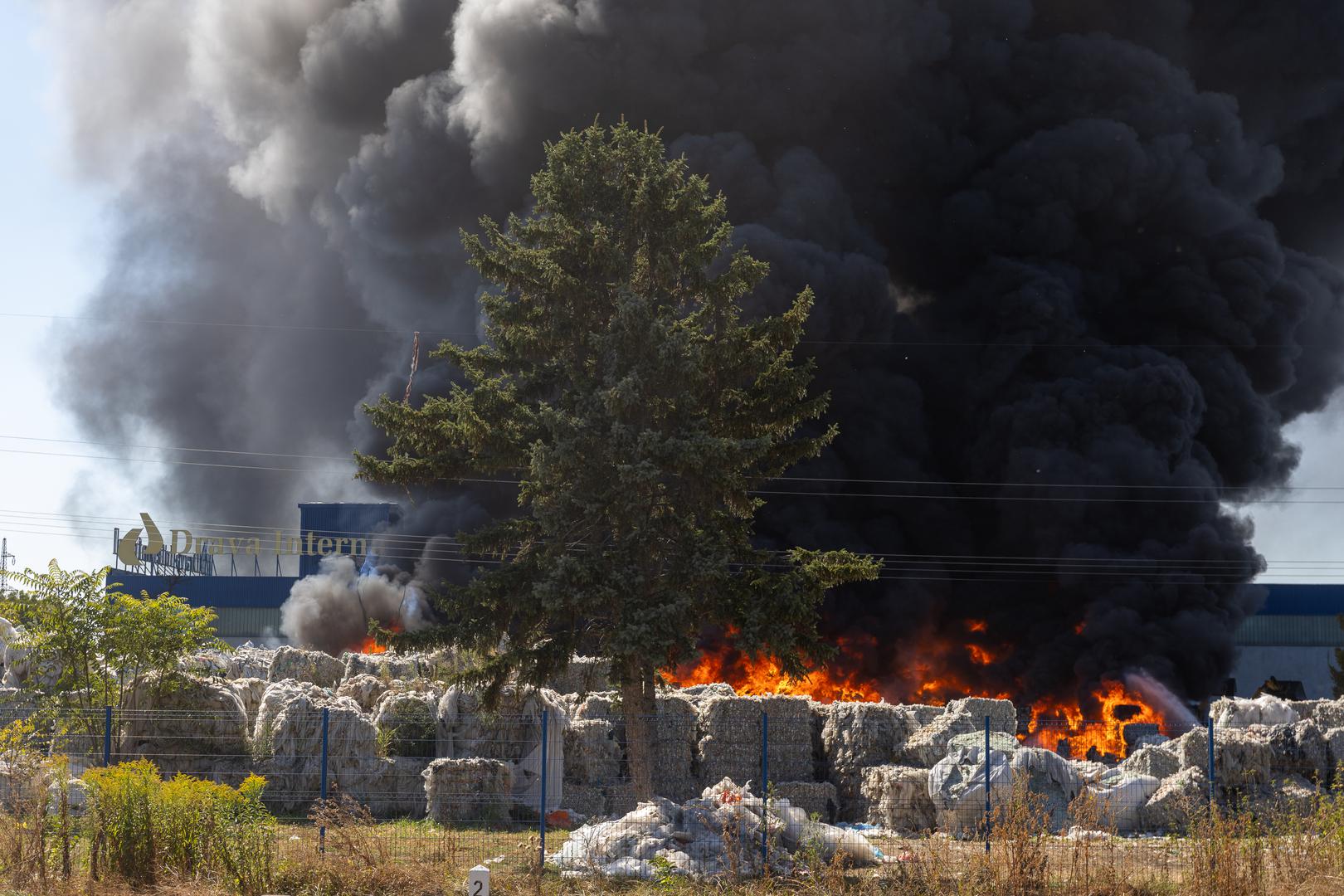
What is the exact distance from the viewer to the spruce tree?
2180 centimetres

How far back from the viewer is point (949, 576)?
198 feet

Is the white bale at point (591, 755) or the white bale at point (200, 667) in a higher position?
the white bale at point (200, 667)

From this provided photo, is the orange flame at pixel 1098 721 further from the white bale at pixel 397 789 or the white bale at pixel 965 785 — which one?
the white bale at pixel 397 789

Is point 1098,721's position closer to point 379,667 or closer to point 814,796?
point 379,667

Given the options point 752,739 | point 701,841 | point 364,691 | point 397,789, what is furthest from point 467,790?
point 701,841

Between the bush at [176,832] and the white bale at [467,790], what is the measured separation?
30.4 ft

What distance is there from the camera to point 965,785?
2270 centimetres

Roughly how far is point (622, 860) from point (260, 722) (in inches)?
520

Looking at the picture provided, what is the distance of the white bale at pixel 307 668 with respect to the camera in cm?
3662

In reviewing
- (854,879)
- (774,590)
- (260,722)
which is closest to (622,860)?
(854,879)

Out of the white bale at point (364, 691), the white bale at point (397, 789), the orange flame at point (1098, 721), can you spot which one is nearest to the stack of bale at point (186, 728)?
the white bale at point (397, 789)

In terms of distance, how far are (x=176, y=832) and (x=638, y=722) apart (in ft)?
31.0

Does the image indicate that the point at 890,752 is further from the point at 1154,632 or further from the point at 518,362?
the point at 1154,632

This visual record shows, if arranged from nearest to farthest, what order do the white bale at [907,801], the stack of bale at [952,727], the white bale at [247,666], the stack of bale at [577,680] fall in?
the white bale at [907,801], the stack of bale at [952,727], the stack of bale at [577,680], the white bale at [247,666]
